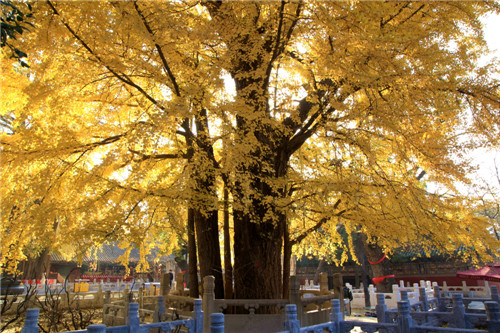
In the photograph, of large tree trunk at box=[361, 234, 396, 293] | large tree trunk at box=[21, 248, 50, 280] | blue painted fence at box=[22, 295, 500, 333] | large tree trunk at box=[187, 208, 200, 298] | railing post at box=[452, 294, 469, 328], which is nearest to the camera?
blue painted fence at box=[22, 295, 500, 333]

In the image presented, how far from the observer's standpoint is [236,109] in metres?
5.57

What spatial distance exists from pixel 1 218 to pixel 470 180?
877cm

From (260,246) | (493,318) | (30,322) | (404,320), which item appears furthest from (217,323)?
(260,246)

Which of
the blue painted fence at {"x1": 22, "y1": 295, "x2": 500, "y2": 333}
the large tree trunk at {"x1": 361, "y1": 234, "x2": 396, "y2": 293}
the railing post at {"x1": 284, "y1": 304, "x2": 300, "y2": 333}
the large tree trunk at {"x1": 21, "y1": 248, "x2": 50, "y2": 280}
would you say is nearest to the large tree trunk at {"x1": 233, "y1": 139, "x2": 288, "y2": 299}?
the blue painted fence at {"x1": 22, "y1": 295, "x2": 500, "y2": 333}

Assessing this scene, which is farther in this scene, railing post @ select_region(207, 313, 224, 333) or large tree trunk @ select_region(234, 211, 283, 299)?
large tree trunk @ select_region(234, 211, 283, 299)

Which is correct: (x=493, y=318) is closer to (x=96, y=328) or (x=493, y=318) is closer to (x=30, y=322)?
(x=96, y=328)

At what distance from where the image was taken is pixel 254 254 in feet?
25.4

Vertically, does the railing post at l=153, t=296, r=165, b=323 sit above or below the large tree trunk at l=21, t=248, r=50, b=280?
below

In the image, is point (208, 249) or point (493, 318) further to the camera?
point (208, 249)

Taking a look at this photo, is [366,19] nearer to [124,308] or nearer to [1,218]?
[1,218]

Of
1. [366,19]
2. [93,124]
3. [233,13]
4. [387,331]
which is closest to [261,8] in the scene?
[233,13]

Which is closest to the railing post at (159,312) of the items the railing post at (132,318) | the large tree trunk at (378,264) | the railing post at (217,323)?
the railing post at (132,318)

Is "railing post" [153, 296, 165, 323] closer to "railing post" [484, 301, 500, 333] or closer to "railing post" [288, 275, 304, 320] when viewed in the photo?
"railing post" [288, 275, 304, 320]

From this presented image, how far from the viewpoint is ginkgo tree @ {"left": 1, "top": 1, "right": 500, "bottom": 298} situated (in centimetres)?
521
